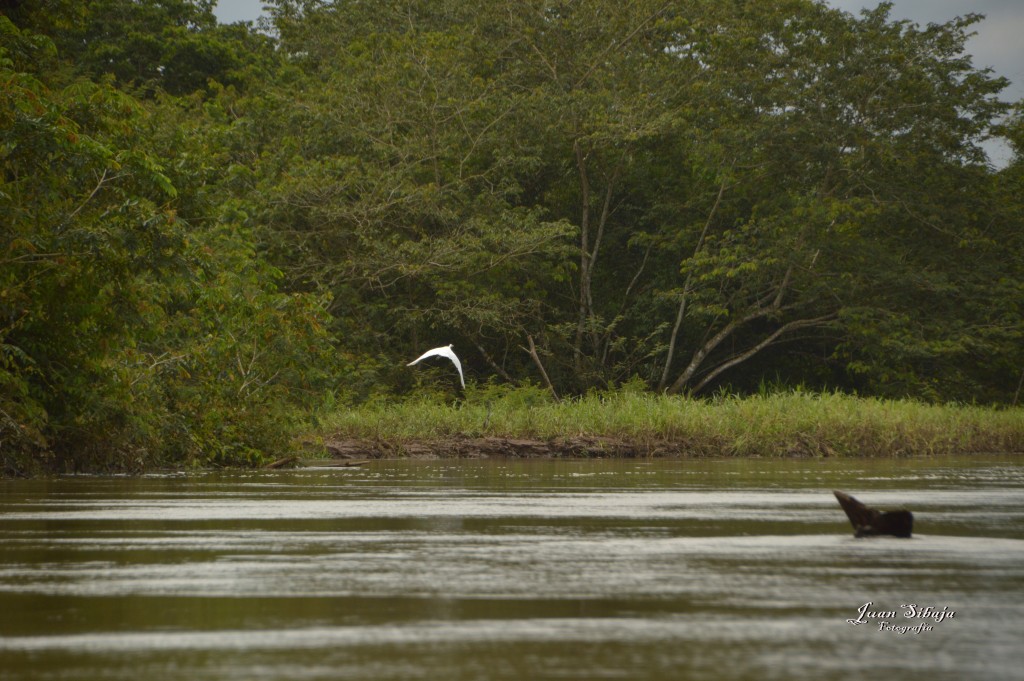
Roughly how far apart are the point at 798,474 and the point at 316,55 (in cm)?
2790

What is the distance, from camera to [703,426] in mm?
22531

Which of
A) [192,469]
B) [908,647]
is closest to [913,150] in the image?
[192,469]

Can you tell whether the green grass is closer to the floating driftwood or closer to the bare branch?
the bare branch

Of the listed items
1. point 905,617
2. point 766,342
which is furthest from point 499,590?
point 766,342

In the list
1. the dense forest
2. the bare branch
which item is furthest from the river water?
the bare branch

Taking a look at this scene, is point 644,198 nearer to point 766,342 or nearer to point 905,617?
point 766,342

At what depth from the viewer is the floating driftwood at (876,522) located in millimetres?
6629

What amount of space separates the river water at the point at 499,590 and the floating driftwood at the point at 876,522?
0.09m

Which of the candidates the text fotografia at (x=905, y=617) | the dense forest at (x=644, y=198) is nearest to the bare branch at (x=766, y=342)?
the dense forest at (x=644, y=198)

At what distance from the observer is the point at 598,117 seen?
1268 inches

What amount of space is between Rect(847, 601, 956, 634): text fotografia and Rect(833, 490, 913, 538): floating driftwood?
243cm

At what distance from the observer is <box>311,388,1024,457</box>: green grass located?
2231 centimetres

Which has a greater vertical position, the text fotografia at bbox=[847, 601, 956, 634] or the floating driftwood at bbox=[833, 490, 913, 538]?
the text fotografia at bbox=[847, 601, 956, 634]

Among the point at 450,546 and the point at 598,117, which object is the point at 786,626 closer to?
the point at 450,546
